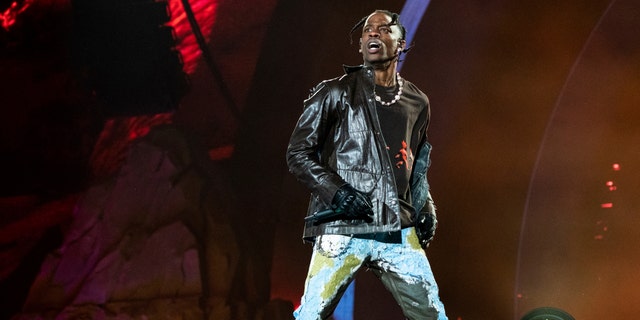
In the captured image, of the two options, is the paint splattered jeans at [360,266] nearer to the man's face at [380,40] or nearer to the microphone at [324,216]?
the microphone at [324,216]

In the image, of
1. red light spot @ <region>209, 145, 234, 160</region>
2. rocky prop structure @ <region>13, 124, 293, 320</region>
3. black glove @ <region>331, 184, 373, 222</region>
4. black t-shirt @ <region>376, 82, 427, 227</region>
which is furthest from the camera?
red light spot @ <region>209, 145, 234, 160</region>

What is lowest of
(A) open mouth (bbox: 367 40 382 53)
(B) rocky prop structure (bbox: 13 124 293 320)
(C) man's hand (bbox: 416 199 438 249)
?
(B) rocky prop structure (bbox: 13 124 293 320)

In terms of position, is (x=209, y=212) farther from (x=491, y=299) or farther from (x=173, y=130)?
(x=491, y=299)

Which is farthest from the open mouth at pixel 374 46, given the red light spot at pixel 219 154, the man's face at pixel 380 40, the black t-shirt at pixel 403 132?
the red light spot at pixel 219 154

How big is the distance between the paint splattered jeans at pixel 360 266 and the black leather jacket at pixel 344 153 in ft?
0.23

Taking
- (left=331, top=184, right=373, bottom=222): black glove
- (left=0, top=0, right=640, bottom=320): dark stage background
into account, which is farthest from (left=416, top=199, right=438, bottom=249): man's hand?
(left=0, top=0, right=640, bottom=320): dark stage background

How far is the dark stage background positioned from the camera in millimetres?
4254

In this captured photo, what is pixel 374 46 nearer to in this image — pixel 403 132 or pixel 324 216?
pixel 403 132

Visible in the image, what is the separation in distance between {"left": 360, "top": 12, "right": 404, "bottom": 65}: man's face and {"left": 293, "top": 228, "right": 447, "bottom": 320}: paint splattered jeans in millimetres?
652

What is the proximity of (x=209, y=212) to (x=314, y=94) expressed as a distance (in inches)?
69.2

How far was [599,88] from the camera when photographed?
4.36 metres

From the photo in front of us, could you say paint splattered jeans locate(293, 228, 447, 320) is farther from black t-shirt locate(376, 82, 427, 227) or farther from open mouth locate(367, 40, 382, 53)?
open mouth locate(367, 40, 382, 53)

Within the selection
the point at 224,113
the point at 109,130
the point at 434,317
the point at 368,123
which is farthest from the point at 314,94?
the point at 109,130

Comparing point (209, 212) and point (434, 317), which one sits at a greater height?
point (434, 317)
